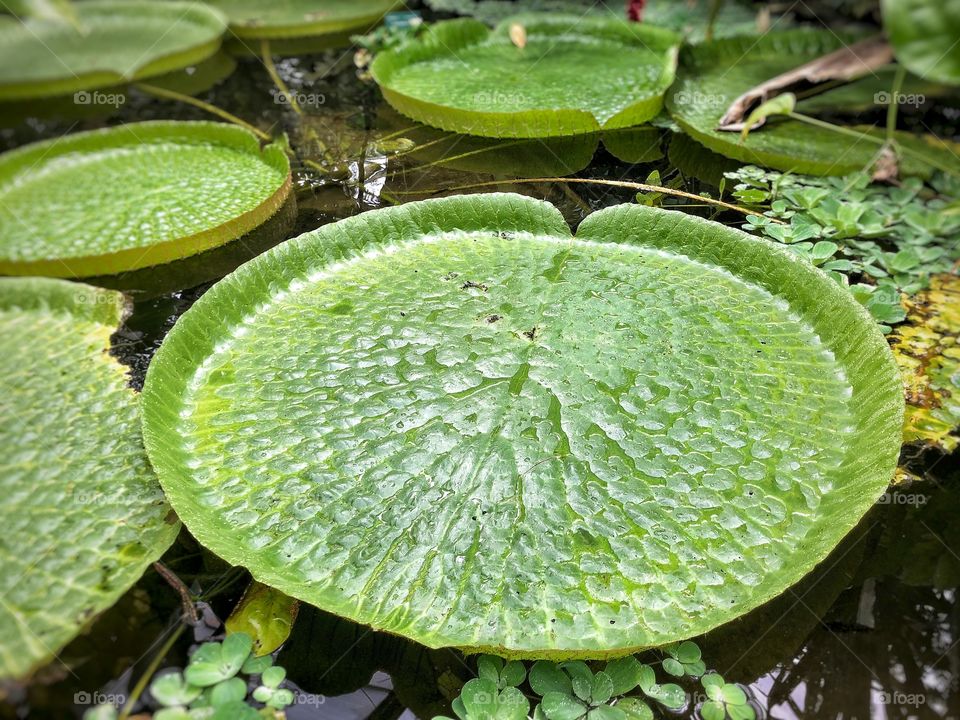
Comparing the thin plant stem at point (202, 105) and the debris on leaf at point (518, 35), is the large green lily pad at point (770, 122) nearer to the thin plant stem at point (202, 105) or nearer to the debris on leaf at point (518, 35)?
the debris on leaf at point (518, 35)

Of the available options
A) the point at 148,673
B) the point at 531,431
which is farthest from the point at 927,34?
the point at 148,673

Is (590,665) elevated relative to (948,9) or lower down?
lower down

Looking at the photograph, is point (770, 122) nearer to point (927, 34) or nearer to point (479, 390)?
point (927, 34)

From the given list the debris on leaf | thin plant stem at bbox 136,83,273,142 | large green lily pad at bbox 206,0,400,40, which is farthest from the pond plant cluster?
large green lily pad at bbox 206,0,400,40

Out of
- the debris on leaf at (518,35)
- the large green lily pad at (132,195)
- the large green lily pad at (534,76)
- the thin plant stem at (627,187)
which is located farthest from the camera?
the debris on leaf at (518,35)

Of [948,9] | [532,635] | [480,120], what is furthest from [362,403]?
[480,120]

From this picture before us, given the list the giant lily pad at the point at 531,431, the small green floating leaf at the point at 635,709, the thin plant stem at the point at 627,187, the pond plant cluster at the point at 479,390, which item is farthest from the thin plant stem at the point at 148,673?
the thin plant stem at the point at 627,187

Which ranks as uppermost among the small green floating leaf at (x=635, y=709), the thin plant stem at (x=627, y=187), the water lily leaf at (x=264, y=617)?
the thin plant stem at (x=627, y=187)

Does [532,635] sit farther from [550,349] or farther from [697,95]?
[697,95]
